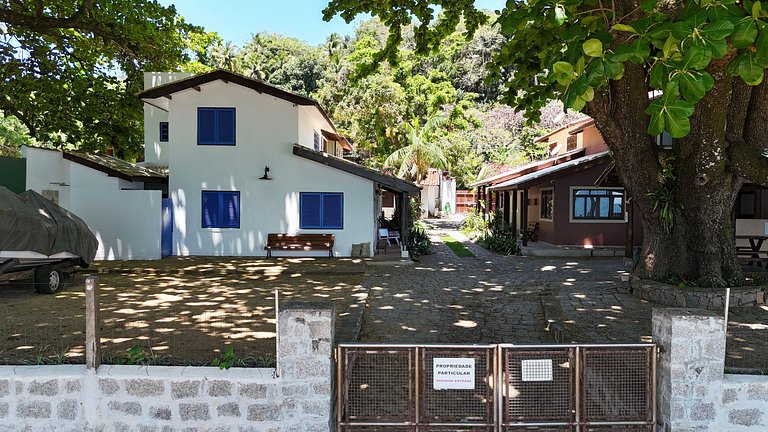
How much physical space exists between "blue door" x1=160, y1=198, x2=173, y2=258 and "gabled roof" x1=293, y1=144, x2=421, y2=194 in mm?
4405

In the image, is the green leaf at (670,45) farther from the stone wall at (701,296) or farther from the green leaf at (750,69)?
the stone wall at (701,296)

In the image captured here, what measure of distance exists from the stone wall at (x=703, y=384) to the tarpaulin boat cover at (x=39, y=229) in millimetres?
10634

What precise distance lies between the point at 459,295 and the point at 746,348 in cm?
505

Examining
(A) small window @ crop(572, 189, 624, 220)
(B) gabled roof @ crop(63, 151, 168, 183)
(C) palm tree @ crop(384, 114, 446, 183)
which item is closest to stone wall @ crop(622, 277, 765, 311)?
(A) small window @ crop(572, 189, 624, 220)

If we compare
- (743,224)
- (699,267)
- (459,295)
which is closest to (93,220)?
(459,295)

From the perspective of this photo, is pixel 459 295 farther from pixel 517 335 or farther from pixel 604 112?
pixel 604 112

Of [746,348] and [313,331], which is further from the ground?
[313,331]

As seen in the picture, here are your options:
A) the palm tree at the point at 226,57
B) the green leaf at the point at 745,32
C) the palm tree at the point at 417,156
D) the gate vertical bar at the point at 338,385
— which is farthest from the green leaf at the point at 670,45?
the palm tree at the point at 226,57

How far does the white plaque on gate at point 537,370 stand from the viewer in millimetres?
4025

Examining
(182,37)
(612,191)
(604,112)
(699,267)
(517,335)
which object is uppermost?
(182,37)

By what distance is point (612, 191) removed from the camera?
684 inches

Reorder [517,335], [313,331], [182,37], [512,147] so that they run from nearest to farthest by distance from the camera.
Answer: [313,331] → [517,335] → [182,37] → [512,147]

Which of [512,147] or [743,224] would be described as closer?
[743,224]

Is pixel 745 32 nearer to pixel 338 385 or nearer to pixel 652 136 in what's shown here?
pixel 338 385
